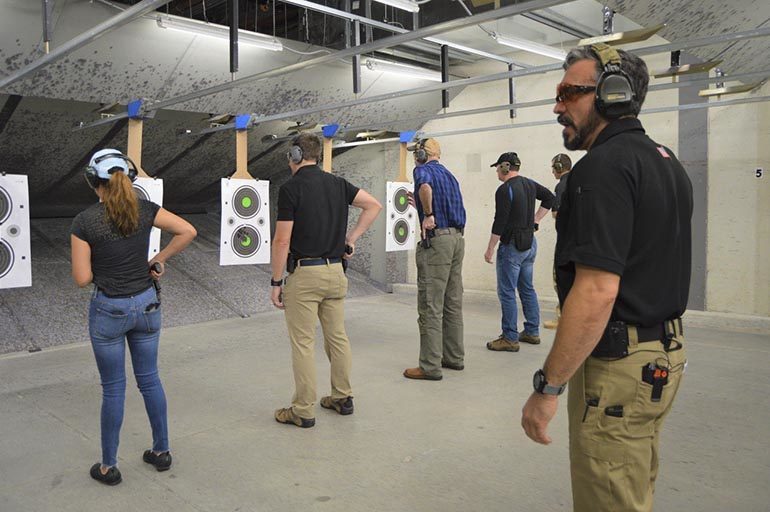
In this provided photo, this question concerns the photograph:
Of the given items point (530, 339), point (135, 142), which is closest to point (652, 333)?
point (530, 339)

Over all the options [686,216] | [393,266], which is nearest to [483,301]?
[393,266]

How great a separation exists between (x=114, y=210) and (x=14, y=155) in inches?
169

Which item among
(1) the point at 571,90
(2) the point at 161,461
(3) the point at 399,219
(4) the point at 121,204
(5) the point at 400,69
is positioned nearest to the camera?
(1) the point at 571,90

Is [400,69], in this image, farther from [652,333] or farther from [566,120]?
[652,333]

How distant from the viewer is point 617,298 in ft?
3.92

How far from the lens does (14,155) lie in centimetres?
553

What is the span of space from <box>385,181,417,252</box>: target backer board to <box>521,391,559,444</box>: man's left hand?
4859mm

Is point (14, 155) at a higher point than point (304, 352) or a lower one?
higher

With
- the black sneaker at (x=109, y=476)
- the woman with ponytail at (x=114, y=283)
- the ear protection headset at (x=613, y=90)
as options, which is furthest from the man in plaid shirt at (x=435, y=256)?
the ear protection headset at (x=613, y=90)

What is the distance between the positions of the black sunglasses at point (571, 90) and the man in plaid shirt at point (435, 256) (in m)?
2.22

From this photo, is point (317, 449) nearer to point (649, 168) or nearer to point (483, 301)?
point (649, 168)

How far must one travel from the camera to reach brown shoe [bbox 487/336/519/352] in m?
4.22

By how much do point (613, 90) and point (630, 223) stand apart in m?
0.28

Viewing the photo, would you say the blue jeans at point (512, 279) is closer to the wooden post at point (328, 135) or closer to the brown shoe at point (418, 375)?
the brown shoe at point (418, 375)
